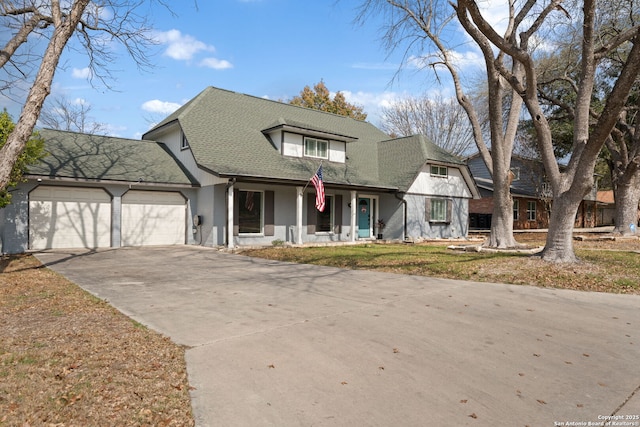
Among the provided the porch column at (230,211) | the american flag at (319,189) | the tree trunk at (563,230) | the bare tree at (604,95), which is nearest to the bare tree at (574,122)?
the tree trunk at (563,230)

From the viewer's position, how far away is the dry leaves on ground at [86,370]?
2.92m

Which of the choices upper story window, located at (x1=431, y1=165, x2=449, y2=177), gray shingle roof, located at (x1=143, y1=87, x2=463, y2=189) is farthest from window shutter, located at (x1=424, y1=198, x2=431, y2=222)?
gray shingle roof, located at (x1=143, y1=87, x2=463, y2=189)

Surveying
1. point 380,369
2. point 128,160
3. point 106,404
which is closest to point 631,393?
point 380,369

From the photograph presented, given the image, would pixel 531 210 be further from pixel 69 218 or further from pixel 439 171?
pixel 69 218

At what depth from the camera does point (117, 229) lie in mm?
15695

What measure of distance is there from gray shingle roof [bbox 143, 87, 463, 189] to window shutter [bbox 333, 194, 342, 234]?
1087 mm

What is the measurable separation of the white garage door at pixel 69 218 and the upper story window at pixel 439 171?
1560 centimetres

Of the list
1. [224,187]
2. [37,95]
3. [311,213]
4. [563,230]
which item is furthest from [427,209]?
[37,95]

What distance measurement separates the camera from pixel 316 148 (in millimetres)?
19453

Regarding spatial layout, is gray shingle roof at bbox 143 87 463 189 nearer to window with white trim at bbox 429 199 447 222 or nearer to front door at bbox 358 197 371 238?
front door at bbox 358 197 371 238

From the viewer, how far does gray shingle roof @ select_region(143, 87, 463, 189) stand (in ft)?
54.3

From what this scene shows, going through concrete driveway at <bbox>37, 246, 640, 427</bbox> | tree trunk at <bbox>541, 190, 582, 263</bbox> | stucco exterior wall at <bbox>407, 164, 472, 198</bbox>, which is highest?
stucco exterior wall at <bbox>407, 164, 472, 198</bbox>

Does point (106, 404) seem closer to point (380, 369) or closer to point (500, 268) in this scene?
point (380, 369)

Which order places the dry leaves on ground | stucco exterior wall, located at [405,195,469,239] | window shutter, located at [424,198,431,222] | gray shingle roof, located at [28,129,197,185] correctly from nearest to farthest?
the dry leaves on ground, gray shingle roof, located at [28,129,197,185], stucco exterior wall, located at [405,195,469,239], window shutter, located at [424,198,431,222]
